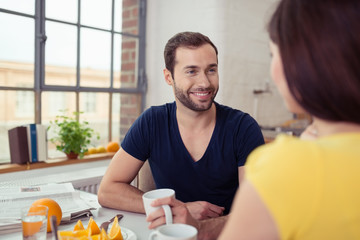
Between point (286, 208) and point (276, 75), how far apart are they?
0.22 m

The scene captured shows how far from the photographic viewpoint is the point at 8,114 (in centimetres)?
224

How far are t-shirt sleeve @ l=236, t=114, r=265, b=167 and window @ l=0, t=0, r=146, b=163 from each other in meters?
1.45

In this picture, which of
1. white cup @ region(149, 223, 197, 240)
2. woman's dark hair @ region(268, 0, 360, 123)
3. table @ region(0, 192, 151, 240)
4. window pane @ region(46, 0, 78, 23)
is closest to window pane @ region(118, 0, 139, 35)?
window pane @ region(46, 0, 78, 23)

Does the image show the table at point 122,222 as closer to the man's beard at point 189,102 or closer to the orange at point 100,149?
the man's beard at point 189,102

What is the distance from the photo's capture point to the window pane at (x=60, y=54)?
2367 millimetres

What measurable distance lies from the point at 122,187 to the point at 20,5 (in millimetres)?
1502

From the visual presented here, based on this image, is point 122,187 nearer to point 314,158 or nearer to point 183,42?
point 183,42

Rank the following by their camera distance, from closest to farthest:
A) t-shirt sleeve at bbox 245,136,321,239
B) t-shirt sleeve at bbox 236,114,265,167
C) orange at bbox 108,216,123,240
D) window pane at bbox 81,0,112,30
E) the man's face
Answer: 1. t-shirt sleeve at bbox 245,136,321,239
2. orange at bbox 108,216,123,240
3. t-shirt sleeve at bbox 236,114,265,167
4. the man's face
5. window pane at bbox 81,0,112,30

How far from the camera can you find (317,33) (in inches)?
19.1

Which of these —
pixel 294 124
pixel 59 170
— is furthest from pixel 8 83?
pixel 294 124

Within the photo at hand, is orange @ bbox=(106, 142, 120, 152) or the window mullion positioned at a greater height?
the window mullion

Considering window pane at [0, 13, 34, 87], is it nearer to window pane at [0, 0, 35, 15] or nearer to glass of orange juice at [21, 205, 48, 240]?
window pane at [0, 0, 35, 15]

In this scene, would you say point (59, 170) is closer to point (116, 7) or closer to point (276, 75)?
point (116, 7)

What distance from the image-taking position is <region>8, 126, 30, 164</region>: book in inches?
84.6
